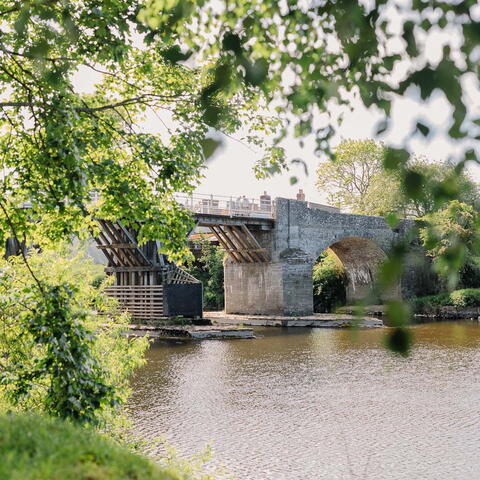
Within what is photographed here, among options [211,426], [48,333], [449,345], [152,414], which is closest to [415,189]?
[48,333]

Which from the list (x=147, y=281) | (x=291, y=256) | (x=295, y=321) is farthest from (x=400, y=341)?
(x=291, y=256)

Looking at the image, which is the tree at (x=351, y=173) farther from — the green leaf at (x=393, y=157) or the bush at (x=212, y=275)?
the green leaf at (x=393, y=157)

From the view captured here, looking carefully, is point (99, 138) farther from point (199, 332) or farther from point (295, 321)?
point (295, 321)

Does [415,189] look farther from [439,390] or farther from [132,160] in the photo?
[439,390]

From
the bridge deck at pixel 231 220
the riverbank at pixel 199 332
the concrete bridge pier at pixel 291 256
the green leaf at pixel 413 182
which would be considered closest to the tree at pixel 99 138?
the green leaf at pixel 413 182

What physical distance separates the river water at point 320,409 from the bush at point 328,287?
16993 mm

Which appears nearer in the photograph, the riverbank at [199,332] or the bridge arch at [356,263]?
the riverbank at [199,332]

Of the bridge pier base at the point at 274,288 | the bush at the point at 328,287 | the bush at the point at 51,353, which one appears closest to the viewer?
the bush at the point at 51,353

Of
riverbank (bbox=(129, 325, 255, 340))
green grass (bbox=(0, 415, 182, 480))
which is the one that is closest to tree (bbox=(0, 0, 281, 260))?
green grass (bbox=(0, 415, 182, 480))

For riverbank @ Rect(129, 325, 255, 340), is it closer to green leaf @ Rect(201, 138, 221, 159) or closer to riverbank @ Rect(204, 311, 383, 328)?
riverbank @ Rect(204, 311, 383, 328)

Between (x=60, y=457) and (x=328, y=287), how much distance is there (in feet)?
110

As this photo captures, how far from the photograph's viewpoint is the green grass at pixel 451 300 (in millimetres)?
29562

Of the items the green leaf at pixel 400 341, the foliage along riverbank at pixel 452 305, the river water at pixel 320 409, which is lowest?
the river water at pixel 320 409

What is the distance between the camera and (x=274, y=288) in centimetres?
2978
